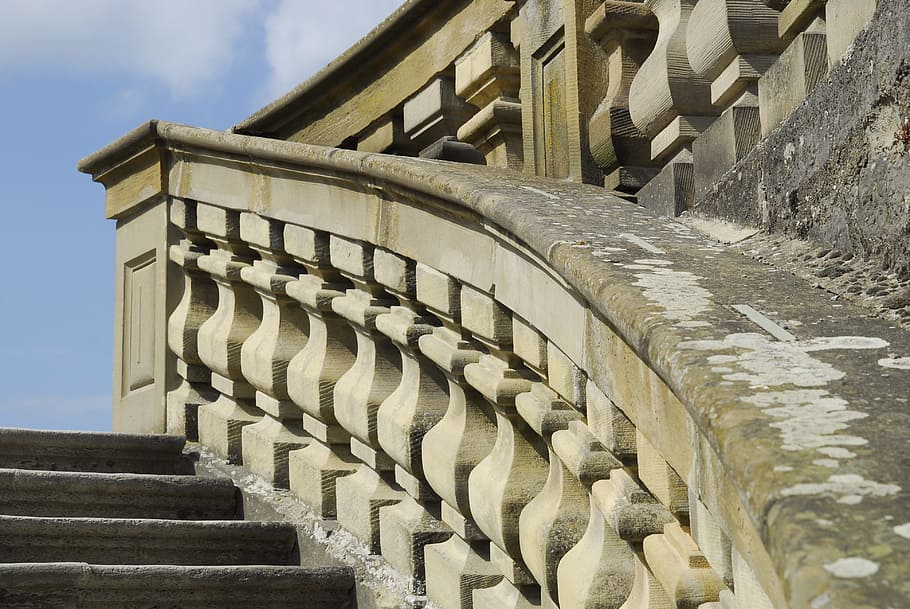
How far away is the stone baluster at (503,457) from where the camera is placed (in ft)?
8.72

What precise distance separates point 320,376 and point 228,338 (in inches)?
29.0

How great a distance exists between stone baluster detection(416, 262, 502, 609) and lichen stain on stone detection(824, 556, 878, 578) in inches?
66.0

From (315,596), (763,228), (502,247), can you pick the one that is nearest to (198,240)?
(315,596)

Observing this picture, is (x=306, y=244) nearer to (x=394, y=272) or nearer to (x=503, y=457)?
(x=394, y=272)

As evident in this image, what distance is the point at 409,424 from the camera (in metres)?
3.09

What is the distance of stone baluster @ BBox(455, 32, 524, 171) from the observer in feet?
13.3

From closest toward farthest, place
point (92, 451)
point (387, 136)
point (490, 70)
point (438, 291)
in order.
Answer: point (438, 291) → point (490, 70) → point (92, 451) → point (387, 136)

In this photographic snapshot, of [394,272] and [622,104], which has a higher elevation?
[622,104]

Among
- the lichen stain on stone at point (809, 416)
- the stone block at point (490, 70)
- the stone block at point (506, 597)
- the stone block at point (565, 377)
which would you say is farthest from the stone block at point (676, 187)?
the lichen stain on stone at point (809, 416)

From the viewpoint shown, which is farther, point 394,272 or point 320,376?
point 320,376

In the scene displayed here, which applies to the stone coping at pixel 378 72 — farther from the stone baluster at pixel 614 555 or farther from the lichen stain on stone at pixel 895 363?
the lichen stain on stone at pixel 895 363

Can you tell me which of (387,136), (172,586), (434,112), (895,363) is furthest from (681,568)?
(387,136)

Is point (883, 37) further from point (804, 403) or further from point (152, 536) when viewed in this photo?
point (152, 536)

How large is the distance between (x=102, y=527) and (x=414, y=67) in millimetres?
1920
